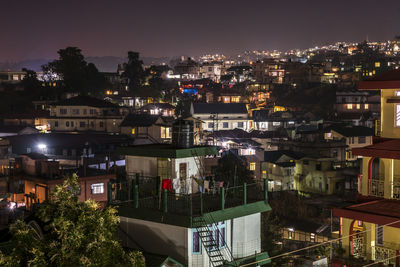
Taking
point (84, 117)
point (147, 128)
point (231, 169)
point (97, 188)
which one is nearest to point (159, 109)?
point (84, 117)

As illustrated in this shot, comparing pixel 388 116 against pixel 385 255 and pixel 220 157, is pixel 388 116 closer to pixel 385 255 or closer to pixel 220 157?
pixel 385 255

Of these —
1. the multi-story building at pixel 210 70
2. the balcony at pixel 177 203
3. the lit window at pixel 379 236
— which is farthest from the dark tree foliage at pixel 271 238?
the multi-story building at pixel 210 70

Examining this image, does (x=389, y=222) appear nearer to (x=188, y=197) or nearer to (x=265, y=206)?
(x=265, y=206)

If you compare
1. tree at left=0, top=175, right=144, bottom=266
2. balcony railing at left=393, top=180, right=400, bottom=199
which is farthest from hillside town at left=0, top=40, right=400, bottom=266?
tree at left=0, top=175, right=144, bottom=266

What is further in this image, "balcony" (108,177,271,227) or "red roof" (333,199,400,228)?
"balcony" (108,177,271,227)

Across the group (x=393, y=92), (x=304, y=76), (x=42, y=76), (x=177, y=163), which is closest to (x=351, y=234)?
(x=393, y=92)

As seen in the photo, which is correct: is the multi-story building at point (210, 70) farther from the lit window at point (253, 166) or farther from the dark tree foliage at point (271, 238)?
the dark tree foliage at point (271, 238)

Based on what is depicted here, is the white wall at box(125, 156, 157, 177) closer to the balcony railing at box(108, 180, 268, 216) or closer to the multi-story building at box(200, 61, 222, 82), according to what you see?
the balcony railing at box(108, 180, 268, 216)
